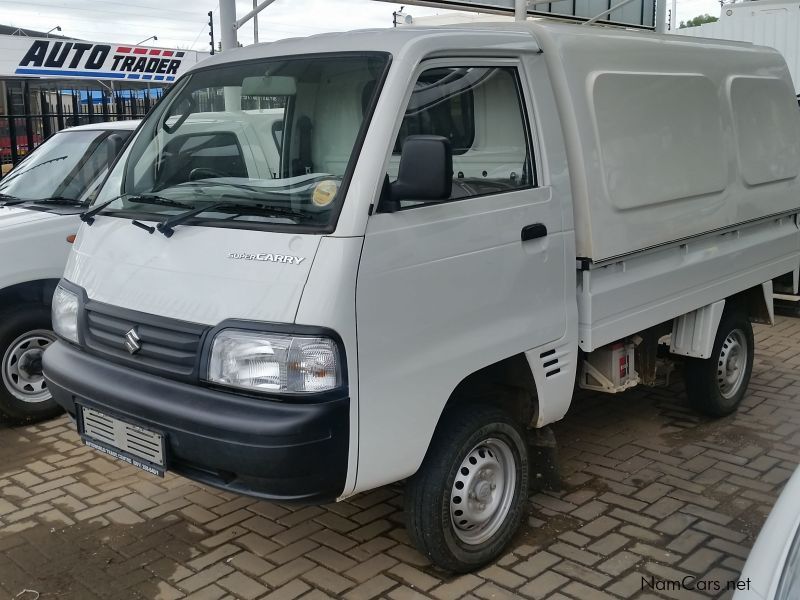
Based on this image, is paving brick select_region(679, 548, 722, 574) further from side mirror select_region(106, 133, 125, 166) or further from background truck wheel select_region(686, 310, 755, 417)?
side mirror select_region(106, 133, 125, 166)

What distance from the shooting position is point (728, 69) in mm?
5320

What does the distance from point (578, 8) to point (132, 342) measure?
1091cm

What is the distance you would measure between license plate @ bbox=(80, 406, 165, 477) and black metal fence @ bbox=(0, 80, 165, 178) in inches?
357

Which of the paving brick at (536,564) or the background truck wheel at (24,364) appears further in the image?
the background truck wheel at (24,364)

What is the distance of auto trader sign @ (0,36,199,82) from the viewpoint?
53.7ft

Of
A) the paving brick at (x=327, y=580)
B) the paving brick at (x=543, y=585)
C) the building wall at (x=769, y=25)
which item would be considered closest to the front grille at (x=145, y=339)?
the paving brick at (x=327, y=580)

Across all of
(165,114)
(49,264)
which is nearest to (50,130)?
(49,264)

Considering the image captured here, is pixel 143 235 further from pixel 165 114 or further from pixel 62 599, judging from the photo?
pixel 62 599

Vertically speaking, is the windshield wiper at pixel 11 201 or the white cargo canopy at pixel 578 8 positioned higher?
the white cargo canopy at pixel 578 8

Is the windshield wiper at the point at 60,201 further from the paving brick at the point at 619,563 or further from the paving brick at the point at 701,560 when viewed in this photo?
the paving brick at the point at 701,560

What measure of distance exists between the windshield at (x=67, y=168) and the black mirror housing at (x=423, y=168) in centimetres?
371

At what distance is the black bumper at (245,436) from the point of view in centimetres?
296

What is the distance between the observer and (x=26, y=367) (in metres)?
5.71

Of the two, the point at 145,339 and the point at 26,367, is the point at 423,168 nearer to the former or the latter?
the point at 145,339
